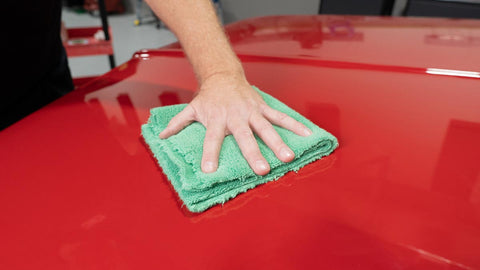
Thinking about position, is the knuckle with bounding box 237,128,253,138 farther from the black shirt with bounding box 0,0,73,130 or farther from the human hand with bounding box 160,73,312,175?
the black shirt with bounding box 0,0,73,130

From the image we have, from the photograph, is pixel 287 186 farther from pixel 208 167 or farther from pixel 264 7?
pixel 264 7

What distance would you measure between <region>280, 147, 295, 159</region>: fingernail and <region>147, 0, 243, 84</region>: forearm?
0.63ft

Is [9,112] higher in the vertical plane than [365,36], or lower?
lower

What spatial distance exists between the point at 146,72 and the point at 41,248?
48 centimetres

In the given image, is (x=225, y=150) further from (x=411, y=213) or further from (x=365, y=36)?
(x=365, y=36)

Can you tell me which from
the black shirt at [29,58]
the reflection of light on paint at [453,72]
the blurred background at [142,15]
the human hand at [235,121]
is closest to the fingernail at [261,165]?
the human hand at [235,121]

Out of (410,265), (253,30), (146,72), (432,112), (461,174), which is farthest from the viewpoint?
(253,30)

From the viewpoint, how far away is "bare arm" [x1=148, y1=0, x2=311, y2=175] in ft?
1.44

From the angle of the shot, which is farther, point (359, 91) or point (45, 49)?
point (45, 49)

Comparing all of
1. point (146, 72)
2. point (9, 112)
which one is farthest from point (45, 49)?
point (146, 72)

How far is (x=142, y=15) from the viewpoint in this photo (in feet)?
13.5

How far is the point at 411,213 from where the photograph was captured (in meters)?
0.36

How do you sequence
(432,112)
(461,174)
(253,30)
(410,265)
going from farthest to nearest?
(253,30)
(432,112)
(461,174)
(410,265)

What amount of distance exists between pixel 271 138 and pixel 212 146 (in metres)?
0.08
